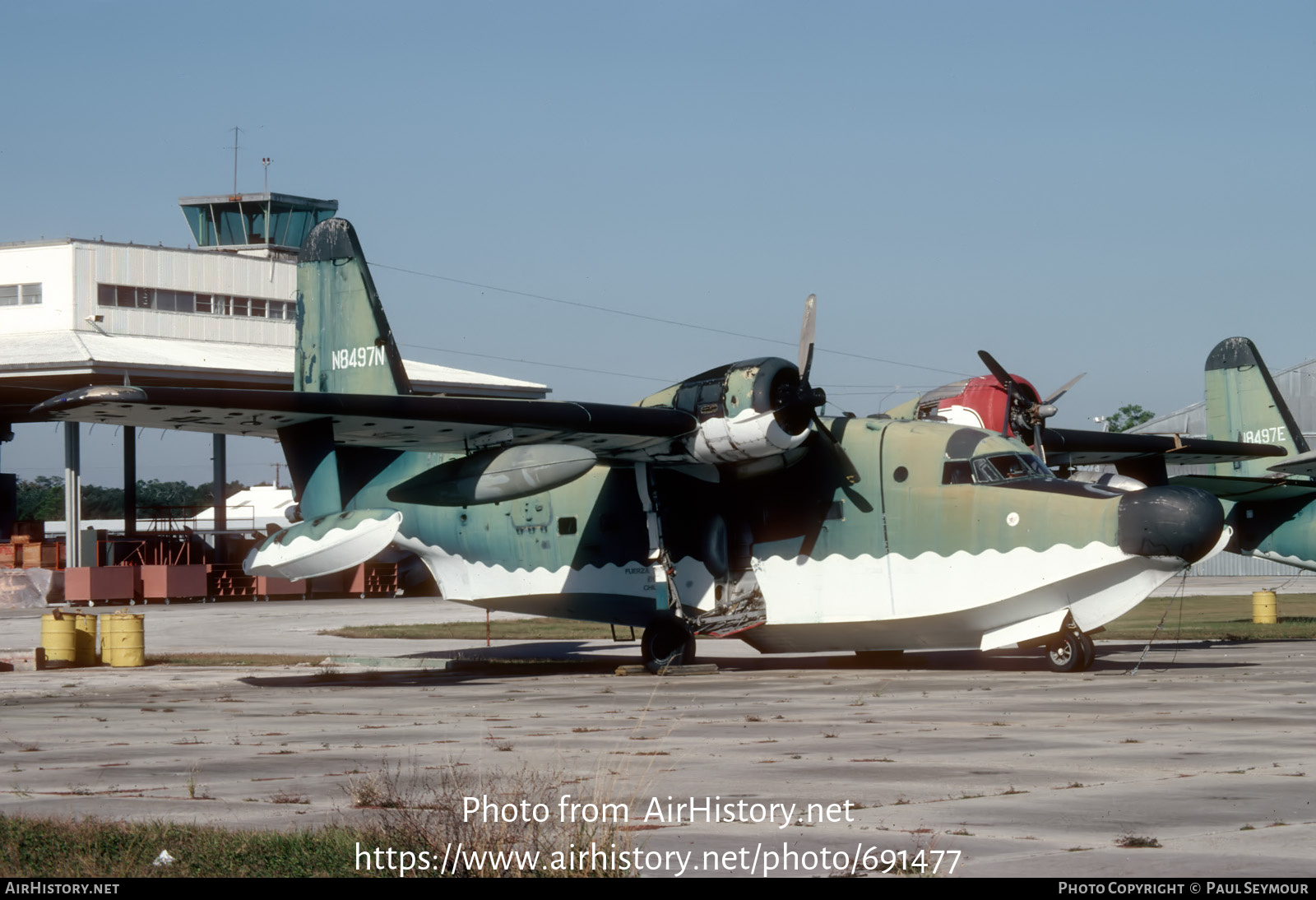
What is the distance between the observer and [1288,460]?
29.6 meters

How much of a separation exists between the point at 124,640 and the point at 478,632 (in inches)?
494

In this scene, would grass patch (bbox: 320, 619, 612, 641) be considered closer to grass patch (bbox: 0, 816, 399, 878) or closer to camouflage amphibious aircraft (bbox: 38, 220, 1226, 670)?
camouflage amphibious aircraft (bbox: 38, 220, 1226, 670)

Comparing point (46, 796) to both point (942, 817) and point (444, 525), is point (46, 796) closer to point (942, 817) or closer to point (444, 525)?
Answer: point (942, 817)

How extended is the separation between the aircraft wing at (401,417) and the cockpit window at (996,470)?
12.6 ft

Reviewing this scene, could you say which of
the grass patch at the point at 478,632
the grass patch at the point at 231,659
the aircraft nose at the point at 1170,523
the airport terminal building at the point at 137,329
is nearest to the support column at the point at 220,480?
the airport terminal building at the point at 137,329

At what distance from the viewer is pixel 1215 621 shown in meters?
34.8

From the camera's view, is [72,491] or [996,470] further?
[72,491]

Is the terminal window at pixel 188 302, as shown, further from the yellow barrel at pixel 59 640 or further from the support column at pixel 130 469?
the yellow barrel at pixel 59 640

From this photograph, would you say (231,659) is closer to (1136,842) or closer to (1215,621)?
(1136,842)

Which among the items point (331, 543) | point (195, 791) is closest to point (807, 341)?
point (331, 543)

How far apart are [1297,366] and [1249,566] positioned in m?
13.2

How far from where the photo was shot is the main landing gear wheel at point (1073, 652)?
62.4ft

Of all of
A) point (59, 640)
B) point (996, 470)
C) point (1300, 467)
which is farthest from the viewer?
point (1300, 467)

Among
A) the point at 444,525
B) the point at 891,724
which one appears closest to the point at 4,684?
the point at 444,525
